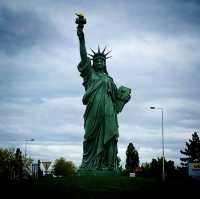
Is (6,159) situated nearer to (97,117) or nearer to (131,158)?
(131,158)

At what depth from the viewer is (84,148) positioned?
26.2 m

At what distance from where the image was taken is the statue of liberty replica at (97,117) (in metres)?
25.7

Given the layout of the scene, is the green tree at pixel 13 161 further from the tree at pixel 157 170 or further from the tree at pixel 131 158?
the tree at pixel 131 158

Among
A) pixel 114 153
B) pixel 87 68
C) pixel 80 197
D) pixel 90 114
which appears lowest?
pixel 80 197

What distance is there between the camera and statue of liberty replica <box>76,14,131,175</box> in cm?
2566

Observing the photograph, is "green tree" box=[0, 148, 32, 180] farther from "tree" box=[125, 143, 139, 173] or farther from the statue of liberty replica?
the statue of liberty replica

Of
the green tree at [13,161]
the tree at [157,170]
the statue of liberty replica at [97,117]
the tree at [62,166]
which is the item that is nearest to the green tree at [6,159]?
the green tree at [13,161]

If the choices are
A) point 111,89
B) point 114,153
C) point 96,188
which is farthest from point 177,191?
point 111,89

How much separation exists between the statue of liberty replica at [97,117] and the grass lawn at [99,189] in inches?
98.8

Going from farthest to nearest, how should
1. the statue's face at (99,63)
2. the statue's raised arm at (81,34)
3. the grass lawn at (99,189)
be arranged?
the statue's face at (99,63)
the statue's raised arm at (81,34)
the grass lawn at (99,189)

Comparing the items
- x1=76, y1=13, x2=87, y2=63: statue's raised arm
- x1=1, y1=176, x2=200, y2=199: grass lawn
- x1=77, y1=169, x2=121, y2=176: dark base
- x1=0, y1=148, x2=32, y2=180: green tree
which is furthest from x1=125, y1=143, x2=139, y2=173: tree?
x1=1, y1=176, x2=200, y2=199: grass lawn

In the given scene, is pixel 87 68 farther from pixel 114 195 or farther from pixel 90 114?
pixel 114 195

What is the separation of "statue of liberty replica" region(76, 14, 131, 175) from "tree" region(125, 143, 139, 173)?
238ft

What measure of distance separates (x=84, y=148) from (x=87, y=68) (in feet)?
14.4
